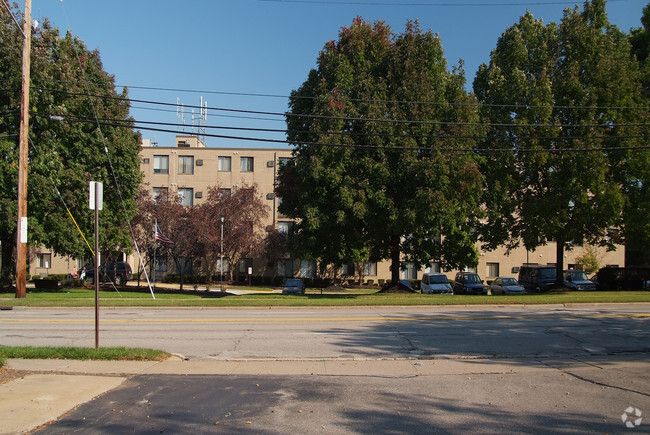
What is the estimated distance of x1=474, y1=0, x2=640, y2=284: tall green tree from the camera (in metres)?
27.8

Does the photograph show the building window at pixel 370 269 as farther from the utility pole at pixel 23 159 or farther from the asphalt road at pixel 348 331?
the utility pole at pixel 23 159

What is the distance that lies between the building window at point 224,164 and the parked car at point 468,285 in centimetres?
2770

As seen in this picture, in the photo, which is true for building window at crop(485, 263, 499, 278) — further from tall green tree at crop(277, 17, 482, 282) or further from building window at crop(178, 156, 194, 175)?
building window at crop(178, 156, 194, 175)

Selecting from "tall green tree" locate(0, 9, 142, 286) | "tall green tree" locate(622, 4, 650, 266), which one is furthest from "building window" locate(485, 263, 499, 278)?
"tall green tree" locate(0, 9, 142, 286)

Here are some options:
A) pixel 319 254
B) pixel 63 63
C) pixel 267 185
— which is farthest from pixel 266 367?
pixel 267 185

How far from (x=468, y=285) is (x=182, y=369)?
26.0 meters

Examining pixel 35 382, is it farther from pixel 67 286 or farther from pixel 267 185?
pixel 267 185

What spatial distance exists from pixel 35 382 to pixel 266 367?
360 centimetres

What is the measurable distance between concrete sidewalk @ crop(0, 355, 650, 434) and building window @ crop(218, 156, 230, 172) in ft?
144

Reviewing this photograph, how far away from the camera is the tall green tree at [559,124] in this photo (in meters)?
27.8

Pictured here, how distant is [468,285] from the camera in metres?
32.3

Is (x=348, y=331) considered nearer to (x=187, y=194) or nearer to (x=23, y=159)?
(x=23, y=159)

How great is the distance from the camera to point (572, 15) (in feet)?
98.3

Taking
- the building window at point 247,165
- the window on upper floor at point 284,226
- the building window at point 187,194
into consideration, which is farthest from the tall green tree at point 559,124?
the building window at point 187,194
